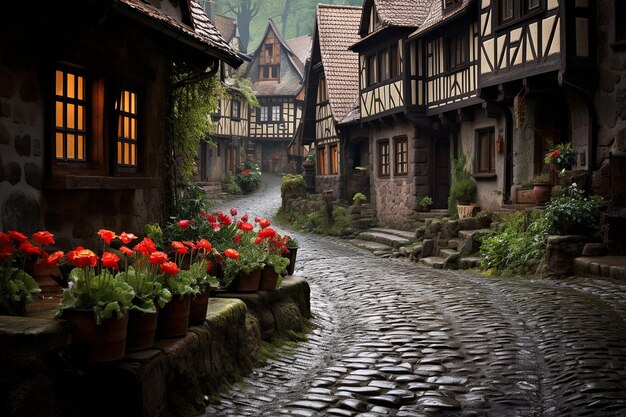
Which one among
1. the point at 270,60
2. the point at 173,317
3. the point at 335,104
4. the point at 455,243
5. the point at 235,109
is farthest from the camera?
the point at 270,60

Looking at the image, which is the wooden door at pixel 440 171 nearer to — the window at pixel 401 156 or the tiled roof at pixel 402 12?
the window at pixel 401 156

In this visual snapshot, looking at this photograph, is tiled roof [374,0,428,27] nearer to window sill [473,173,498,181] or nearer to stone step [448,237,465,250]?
window sill [473,173,498,181]

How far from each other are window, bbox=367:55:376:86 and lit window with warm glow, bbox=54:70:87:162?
17001mm

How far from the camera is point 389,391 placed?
5.80 m

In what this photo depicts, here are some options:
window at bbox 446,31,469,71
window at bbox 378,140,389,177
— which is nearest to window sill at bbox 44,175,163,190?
window at bbox 446,31,469,71

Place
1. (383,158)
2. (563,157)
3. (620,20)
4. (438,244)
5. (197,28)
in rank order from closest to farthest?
1. (197,28)
2. (620,20)
3. (563,157)
4. (438,244)
5. (383,158)

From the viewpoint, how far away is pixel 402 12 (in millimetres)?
22359

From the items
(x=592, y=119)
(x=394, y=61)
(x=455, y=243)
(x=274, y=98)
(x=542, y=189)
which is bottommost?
(x=455, y=243)

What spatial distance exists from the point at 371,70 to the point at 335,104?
3907 mm

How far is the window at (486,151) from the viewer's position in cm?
1855

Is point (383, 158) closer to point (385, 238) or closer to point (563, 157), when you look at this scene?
point (385, 238)

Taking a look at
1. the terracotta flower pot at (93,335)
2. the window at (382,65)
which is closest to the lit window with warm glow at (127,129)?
the terracotta flower pot at (93,335)

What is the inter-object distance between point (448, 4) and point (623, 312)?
43.4 ft

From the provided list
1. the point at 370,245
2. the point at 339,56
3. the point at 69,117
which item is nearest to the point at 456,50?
the point at 370,245
